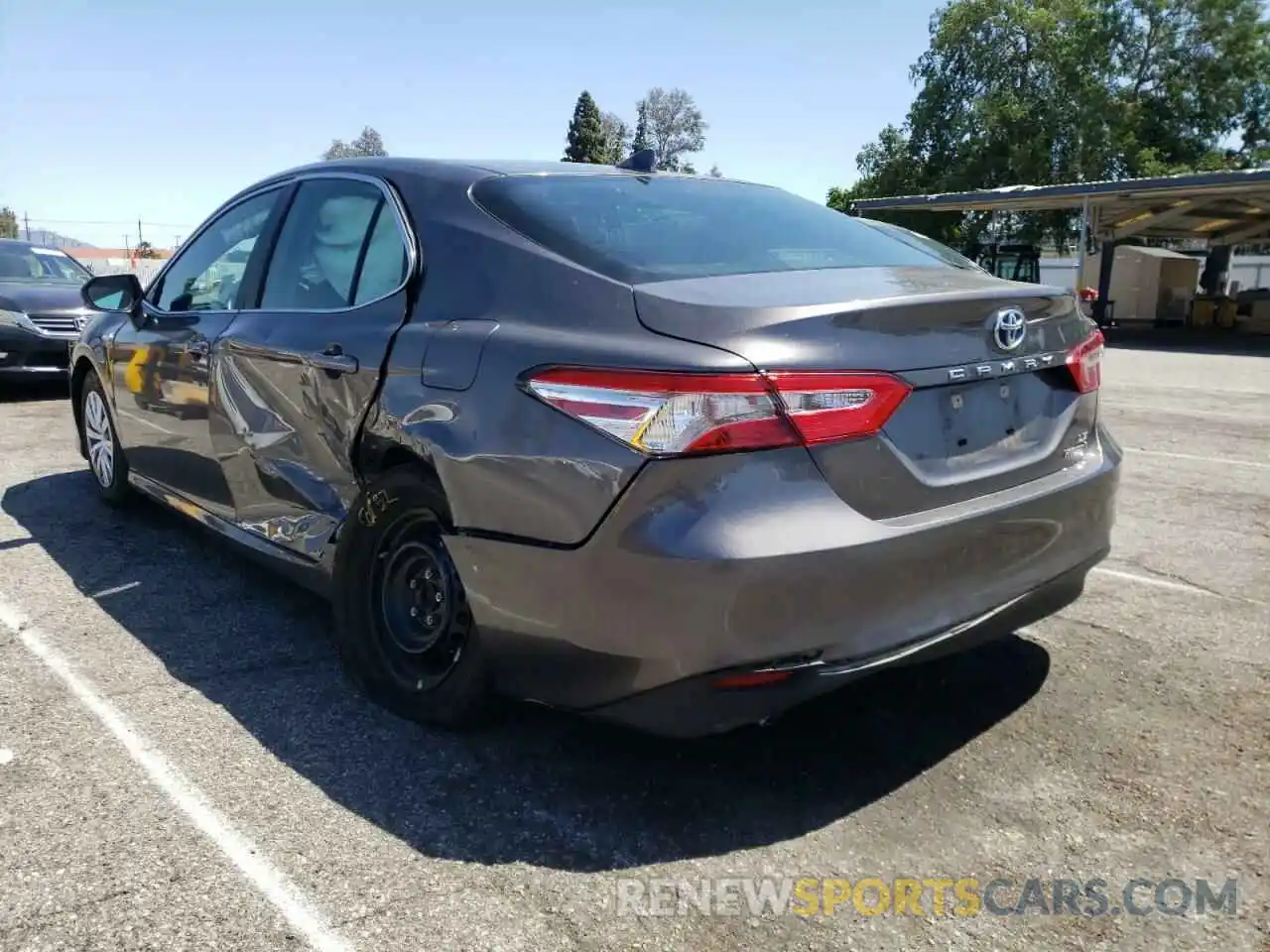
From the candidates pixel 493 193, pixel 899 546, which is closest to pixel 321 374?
pixel 493 193

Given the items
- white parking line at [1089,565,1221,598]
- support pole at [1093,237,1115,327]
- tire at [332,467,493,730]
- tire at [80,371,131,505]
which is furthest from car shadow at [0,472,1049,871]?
support pole at [1093,237,1115,327]

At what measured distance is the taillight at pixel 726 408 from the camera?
2285mm

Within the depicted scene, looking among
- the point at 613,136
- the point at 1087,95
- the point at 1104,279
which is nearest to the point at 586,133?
the point at 613,136

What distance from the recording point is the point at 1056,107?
45.1 m

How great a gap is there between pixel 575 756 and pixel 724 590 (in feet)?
3.04

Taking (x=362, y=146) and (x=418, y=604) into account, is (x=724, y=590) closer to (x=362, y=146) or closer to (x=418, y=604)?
(x=418, y=604)

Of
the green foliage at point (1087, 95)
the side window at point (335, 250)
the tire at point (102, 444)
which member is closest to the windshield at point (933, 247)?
the side window at point (335, 250)

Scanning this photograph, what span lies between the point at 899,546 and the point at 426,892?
4.29 ft

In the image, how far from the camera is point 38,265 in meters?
11.3

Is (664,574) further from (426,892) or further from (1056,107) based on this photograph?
(1056,107)

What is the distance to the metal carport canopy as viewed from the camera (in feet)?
74.4

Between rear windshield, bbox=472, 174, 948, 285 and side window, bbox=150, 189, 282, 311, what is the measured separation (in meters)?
1.46

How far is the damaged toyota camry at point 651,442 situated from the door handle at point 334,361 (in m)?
0.01

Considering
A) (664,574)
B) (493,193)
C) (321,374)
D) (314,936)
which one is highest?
(493,193)
